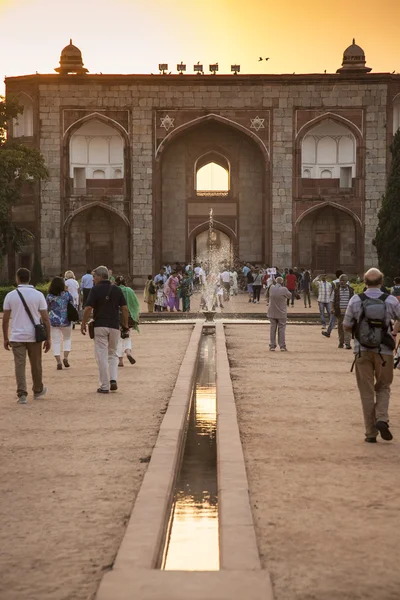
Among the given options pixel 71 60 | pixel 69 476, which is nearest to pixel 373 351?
pixel 69 476

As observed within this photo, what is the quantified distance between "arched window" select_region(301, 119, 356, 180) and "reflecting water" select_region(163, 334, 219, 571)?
31.4 metres

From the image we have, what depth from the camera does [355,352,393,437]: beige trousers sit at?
7.46 m

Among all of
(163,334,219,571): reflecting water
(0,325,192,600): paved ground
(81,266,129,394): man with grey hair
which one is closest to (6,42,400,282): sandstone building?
(0,325,192,600): paved ground

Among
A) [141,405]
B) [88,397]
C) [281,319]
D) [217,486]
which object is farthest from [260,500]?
[281,319]

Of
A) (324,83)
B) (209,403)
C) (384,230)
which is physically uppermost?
(324,83)

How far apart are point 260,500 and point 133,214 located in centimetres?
3343

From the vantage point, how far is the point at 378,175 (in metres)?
38.4

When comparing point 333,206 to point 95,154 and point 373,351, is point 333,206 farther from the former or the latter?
point 373,351

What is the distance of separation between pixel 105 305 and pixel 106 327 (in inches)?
9.6

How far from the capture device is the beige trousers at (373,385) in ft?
24.5

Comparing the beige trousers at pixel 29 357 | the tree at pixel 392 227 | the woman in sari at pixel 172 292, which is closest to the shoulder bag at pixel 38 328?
the beige trousers at pixel 29 357

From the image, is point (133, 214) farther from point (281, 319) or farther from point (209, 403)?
point (209, 403)

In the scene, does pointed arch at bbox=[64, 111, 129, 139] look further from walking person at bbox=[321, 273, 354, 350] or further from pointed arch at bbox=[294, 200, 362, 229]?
walking person at bbox=[321, 273, 354, 350]

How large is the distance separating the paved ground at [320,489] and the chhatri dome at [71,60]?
3174 cm
